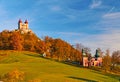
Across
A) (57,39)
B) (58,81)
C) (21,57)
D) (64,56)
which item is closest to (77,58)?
(64,56)

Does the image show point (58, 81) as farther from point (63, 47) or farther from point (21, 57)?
point (63, 47)

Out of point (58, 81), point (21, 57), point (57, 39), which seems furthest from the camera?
point (57, 39)

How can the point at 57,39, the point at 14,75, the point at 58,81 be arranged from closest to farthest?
the point at 14,75 < the point at 58,81 < the point at 57,39

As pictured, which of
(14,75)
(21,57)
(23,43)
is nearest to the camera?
(14,75)

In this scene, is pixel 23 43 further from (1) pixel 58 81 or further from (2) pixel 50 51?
(1) pixel 58 81

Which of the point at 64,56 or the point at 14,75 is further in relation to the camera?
the point at 64,56

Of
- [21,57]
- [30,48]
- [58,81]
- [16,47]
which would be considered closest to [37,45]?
[30,48]

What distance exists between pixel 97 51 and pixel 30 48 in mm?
28037

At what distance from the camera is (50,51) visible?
139500mm

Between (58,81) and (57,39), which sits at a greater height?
(57,39)

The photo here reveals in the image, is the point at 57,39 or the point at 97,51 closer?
the point at 97,51

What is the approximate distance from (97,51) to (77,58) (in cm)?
985

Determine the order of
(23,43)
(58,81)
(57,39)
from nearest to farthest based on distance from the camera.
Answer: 1. (58,81)
2. (23,43)
3. (57,39)

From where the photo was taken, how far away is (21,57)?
103 metres
